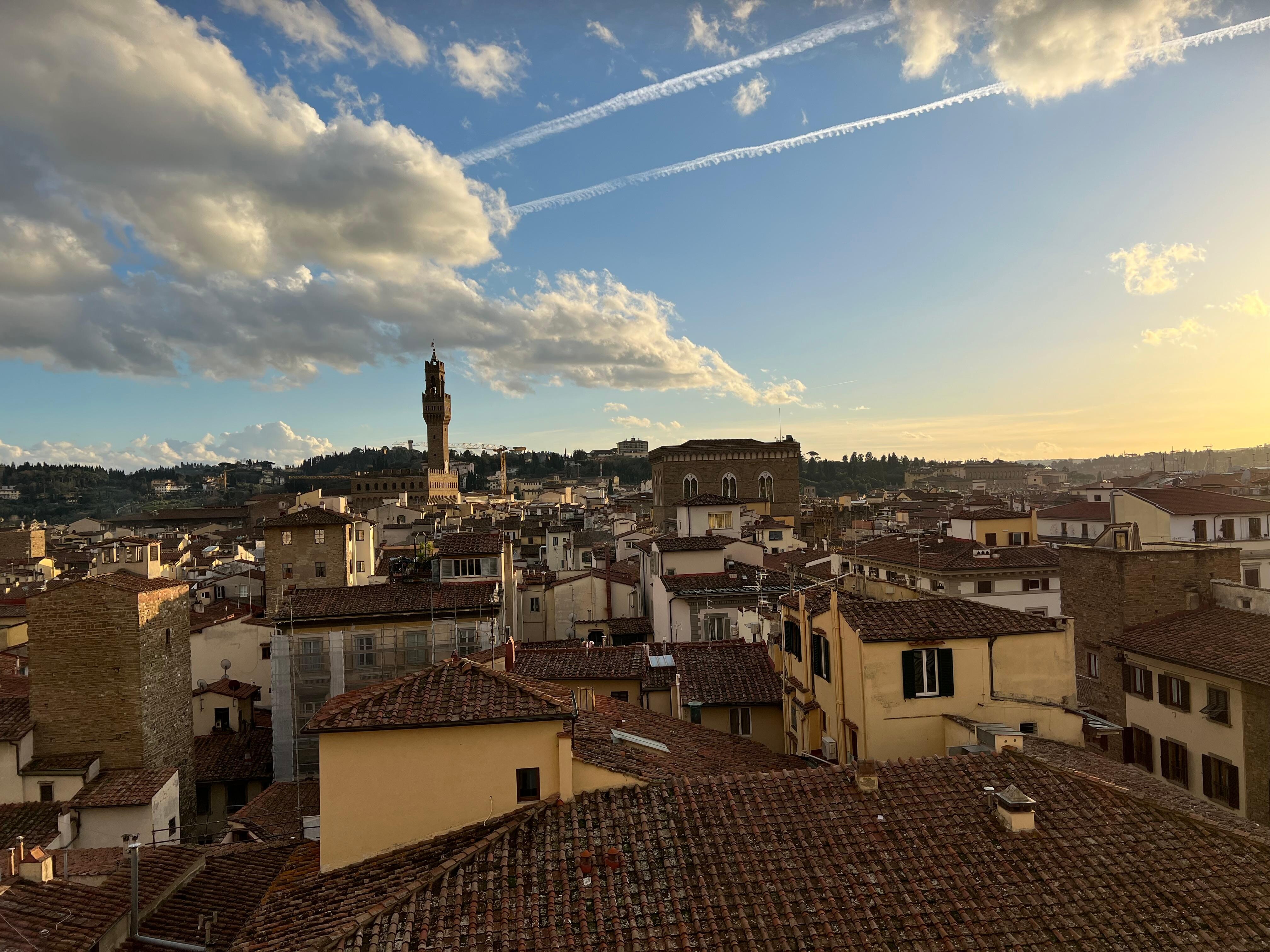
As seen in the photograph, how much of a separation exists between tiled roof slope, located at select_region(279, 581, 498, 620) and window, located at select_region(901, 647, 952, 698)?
15267mm

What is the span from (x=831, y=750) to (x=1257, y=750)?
7.90m

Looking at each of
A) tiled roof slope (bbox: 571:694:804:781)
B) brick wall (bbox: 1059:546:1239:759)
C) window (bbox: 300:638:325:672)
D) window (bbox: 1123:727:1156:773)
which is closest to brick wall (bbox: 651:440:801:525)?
window (bbox: 300:638:325:672)

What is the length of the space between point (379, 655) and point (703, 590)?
11499 millimetres

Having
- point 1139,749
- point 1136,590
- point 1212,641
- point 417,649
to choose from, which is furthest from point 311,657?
point 1212,641

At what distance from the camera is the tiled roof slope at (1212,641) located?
1473cm

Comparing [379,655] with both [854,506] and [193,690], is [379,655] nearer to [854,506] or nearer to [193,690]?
[193,690]

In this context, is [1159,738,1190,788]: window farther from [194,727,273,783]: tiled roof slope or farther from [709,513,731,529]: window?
[709,513,731,529]: window

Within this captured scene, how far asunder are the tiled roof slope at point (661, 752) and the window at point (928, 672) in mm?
2408

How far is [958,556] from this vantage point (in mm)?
33312

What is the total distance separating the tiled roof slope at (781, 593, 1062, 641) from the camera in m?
13.2

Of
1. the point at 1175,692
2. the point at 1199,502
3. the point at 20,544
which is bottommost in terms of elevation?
the point at 1175,692

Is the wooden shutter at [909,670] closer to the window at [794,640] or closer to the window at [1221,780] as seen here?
the window at [794,640]

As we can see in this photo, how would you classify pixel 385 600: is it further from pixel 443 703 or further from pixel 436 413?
pixel 436 413

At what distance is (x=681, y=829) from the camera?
8.27 metres
